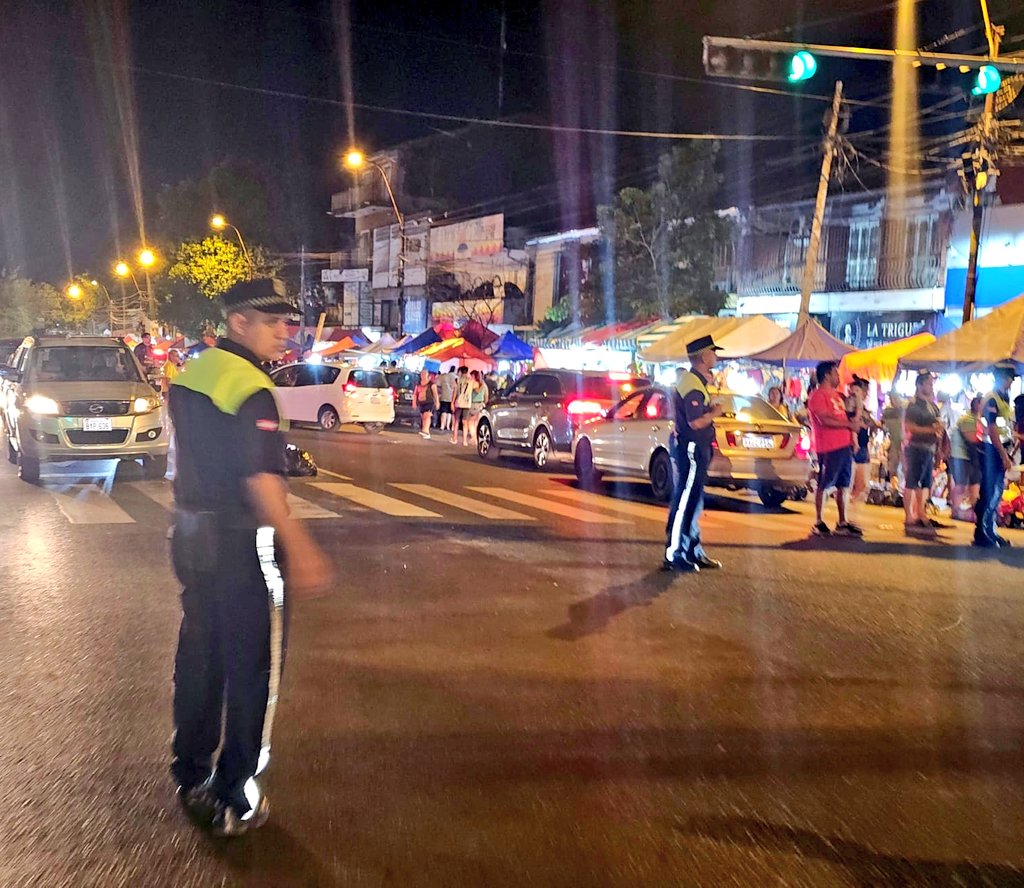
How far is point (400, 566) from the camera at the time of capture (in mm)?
9055

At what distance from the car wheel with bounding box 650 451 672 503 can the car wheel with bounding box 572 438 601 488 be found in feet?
5.21

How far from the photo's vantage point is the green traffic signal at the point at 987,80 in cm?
1184

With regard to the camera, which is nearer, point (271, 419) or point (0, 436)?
point (271, 419)

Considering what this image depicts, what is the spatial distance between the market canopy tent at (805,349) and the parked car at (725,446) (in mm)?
4057

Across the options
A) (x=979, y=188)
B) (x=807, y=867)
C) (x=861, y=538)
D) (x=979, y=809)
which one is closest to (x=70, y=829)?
(x=807, y=867)

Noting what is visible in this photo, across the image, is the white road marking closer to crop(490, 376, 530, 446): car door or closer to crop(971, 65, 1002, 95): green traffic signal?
crop(490, 376, 530, 446): car door

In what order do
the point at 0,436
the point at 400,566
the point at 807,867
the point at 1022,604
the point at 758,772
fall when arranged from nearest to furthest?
the point at 807,867, the point at 758,772, the point at 1022,604, the point at 400,566, the point at 0,436

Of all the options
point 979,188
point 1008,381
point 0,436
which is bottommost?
point 0,436

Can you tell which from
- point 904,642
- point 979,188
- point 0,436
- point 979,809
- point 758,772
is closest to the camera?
point 979,809

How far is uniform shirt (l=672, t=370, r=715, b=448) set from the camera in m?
8.78

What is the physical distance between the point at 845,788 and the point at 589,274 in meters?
32.0

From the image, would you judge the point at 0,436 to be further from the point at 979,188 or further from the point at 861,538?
the point at 979,188

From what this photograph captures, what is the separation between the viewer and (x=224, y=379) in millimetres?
3863

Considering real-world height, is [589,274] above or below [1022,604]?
above
